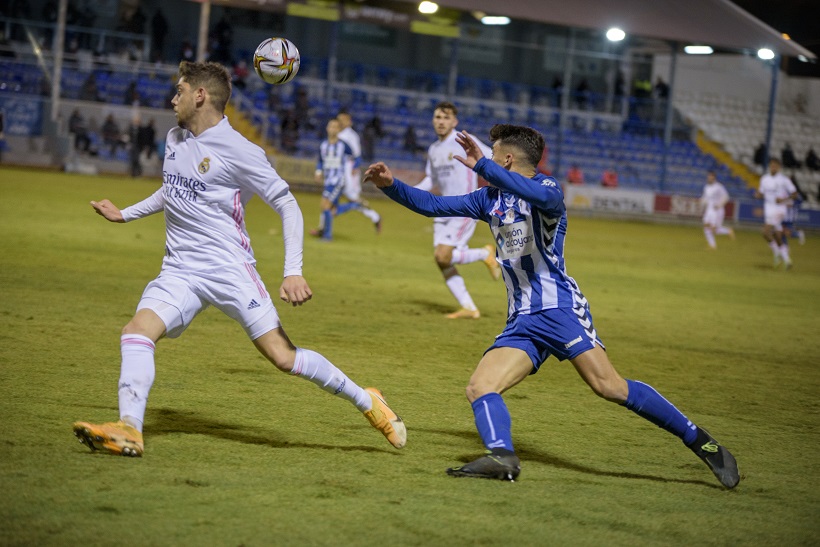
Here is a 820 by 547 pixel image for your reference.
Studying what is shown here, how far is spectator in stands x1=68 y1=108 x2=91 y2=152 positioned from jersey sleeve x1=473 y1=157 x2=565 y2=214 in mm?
28806

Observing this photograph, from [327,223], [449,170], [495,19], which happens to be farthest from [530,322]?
[495,19]

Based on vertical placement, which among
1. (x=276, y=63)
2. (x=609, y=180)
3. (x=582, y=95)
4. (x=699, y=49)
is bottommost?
(x=276, y=63)

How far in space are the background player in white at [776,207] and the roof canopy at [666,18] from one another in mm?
13049

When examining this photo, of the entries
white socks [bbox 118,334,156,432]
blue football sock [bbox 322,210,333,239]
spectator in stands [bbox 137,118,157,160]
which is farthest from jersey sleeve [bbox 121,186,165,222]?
spectator in stands [bbox 137,118,157,160]

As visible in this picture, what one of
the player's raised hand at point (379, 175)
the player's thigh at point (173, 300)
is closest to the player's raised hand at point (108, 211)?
the player's thigh at point (173, 300)

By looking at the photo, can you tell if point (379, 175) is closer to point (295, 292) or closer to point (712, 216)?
point (295, 292)

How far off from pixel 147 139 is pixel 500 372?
2858 cm

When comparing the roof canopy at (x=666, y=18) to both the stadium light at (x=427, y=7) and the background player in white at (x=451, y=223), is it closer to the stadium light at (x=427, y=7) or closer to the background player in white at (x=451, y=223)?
the stadium light at (x=427, y=7)

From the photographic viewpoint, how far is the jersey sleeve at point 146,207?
19.0ft

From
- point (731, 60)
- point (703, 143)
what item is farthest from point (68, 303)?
point (731, 60)

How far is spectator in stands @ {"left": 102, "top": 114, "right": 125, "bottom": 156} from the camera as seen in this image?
31.8 metres

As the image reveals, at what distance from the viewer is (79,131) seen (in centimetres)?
3162

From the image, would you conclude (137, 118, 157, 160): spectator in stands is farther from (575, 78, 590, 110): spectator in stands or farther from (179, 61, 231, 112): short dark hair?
(179, 61, 231, 112): short dark hair

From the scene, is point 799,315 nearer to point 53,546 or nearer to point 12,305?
point 12,305
